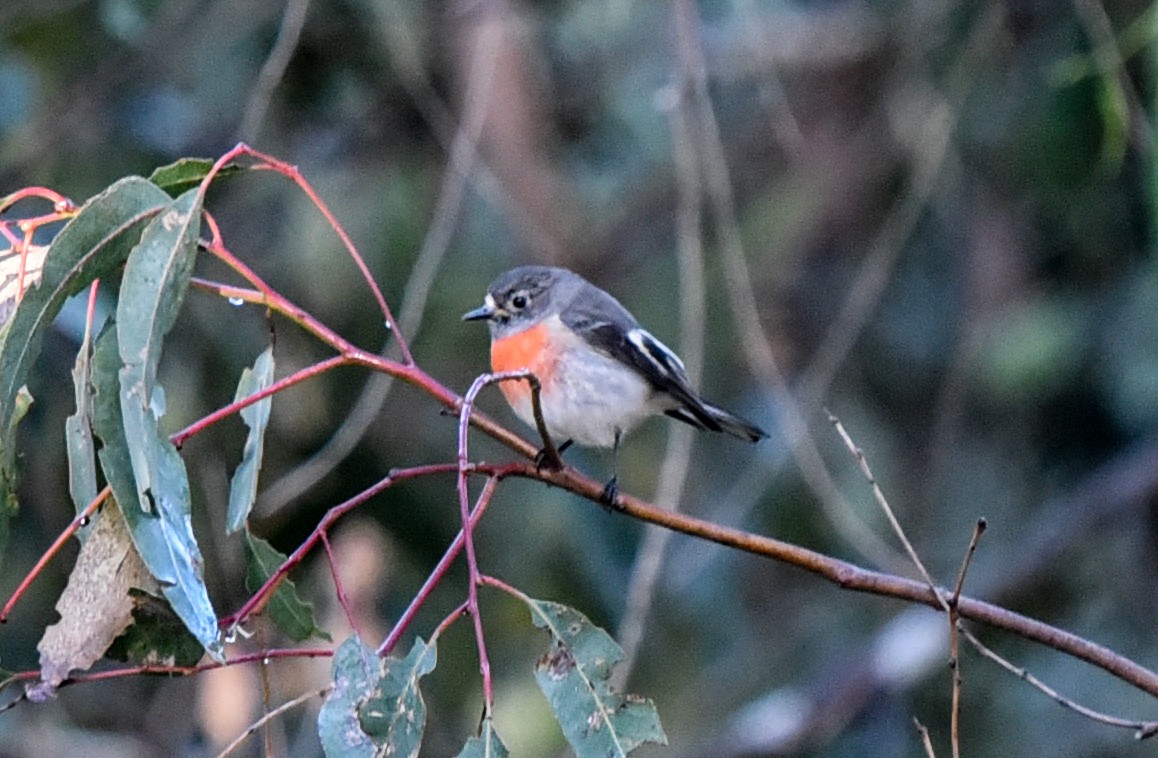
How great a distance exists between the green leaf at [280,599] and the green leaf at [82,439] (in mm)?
261

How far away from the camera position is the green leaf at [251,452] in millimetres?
2273

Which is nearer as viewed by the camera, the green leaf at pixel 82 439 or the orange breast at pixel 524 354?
the green leaf at pixel 82 439

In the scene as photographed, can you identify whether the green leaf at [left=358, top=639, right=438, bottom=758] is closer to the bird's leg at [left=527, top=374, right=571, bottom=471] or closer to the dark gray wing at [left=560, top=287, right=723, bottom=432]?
the bird's leg at [left=527, top=374, right=571, bottom=471]

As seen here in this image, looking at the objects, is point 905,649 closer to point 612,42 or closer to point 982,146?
point 982,146

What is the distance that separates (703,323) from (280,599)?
11.6ft

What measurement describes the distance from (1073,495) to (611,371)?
245 centimetres

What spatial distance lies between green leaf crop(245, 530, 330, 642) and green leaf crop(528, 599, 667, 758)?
1.20 feet

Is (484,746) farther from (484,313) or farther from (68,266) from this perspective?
(484,313)

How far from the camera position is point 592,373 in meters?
3.76

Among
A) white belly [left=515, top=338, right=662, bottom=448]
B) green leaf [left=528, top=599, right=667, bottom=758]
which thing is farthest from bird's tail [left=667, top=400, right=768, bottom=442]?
green leaf [left=528, top=599, right=667, bottom=758]

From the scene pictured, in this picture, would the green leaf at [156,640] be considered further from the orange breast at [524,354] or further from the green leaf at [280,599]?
the orange breast at [524,354]

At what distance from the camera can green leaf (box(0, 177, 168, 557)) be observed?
2.16 metres

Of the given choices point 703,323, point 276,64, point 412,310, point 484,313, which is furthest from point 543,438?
point 703,323

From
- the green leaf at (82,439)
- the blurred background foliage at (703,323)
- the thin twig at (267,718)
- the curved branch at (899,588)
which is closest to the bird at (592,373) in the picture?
the blurred background foliage at (703,323)
